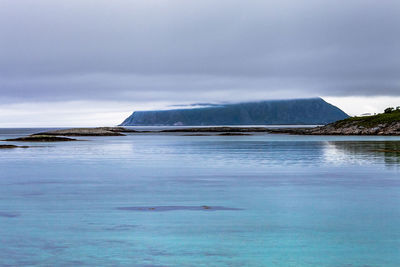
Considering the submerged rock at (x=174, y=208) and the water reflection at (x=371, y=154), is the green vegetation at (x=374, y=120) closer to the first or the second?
the water reflection at (x=371, y=154)

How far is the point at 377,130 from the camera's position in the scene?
463 feet

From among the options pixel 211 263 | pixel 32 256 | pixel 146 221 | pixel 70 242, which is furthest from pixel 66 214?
pixel 211 263

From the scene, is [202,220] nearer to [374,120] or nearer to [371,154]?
[371,154]

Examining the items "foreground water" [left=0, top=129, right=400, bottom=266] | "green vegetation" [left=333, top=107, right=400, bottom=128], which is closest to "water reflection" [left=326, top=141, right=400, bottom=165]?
"foreground water" [left=0, top=129, right=400, bottom=266]

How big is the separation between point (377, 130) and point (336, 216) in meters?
133

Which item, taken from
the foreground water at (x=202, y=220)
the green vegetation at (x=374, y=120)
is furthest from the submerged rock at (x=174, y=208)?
the green vegetation at (x=374, y=120)

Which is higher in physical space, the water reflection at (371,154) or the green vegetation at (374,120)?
the green vegetation at (374,120)

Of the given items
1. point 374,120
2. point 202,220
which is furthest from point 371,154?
point 374,120

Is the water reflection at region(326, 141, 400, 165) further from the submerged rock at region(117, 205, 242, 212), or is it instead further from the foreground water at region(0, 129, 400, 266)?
the submerged rock at region(117, 205, 242, 212)

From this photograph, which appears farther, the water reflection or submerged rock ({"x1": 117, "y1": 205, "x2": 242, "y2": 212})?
the water reflection

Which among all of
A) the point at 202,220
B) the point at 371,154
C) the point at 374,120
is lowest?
the point at 202,220

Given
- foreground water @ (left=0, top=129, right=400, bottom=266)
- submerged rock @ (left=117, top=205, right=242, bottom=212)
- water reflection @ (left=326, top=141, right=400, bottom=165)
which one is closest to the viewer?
foreground water @ (left=0, top=129, right=400, bottom=266)

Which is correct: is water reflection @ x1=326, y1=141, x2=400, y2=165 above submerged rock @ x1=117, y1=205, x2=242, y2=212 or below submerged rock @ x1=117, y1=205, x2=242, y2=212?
above

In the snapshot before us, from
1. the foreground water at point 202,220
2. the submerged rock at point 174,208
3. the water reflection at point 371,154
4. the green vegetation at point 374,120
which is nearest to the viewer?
the foreground water at point 202,220
